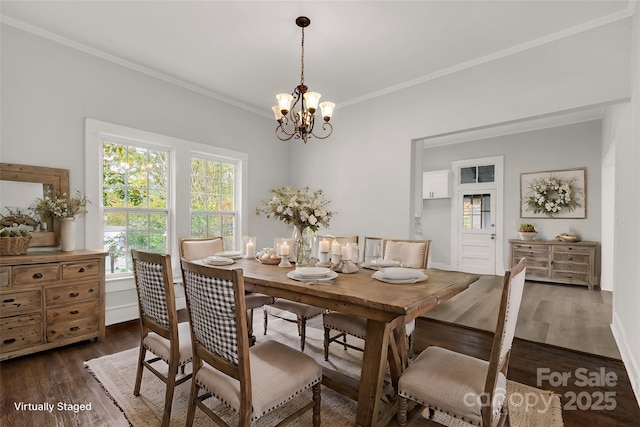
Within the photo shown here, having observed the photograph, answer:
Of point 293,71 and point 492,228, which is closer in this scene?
point 293,71

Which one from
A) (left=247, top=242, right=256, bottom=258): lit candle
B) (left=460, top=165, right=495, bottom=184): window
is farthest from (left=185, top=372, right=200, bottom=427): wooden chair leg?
(left=460, top=165, right=495, bottom=184): window

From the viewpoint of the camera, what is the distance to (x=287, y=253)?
2.45 meters

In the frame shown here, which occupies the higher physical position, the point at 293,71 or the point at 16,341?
the point at 293,71

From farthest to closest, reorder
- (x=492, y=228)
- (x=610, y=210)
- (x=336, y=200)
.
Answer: (x=492, y=228) < (x=610, y=210) < (x=336, y=200)

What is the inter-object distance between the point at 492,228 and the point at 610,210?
1.83m

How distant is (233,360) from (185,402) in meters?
1.01

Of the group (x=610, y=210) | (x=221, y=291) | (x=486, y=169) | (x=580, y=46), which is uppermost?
(x=580, y=46)

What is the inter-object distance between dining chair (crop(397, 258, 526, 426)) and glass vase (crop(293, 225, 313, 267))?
1067 millimetres

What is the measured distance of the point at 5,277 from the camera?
251 centimetres

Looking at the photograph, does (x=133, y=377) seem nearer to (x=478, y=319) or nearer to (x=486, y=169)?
(x=478, y=319)

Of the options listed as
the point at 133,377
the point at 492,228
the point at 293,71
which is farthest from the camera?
the point at 492,228

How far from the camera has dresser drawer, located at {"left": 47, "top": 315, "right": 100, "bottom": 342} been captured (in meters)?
2.73

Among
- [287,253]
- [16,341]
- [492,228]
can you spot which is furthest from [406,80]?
[16,341]

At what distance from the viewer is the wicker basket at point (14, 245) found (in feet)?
8.55
